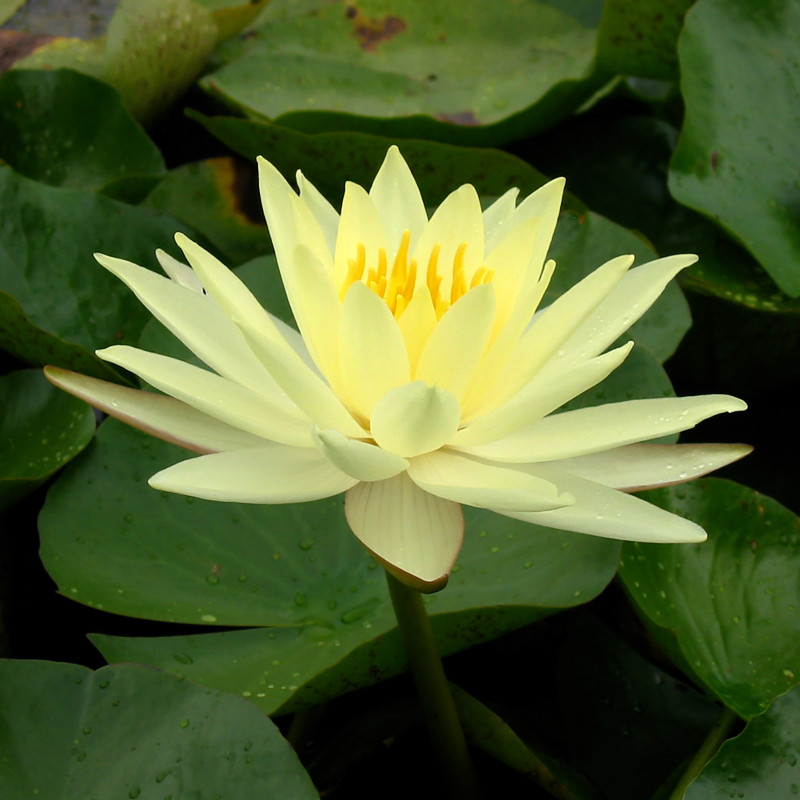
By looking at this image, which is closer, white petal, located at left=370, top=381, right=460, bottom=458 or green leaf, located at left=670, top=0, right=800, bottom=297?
white petal, located at left=370, top=381, right=460, bottom=458

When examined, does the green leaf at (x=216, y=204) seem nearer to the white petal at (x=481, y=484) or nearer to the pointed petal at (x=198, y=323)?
the pointed petal at (x=198, y=323)

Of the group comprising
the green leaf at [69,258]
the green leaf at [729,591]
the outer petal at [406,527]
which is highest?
the outer petal at [406,527]

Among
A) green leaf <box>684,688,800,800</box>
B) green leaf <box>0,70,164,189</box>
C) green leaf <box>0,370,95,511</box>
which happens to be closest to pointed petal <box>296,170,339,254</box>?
green leaf <box>0,370,95,511</box>

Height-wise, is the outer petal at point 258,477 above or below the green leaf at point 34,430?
above

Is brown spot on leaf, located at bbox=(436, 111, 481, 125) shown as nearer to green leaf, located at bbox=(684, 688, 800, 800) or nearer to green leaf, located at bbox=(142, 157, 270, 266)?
green leaf, located at bbox=(142, 157, 270, 266)

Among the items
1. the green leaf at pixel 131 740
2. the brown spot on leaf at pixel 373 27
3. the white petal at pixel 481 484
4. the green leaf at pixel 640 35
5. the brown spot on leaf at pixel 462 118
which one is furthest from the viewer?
the brown spot on leaf at pixel 373 27

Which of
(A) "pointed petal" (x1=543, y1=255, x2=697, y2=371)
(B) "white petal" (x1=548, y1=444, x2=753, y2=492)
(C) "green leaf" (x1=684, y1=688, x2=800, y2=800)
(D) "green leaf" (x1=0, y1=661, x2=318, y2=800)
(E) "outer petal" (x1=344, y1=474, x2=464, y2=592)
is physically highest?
(A) "pointed petal" (x1=543, y1=255, x2=697, y2=371)

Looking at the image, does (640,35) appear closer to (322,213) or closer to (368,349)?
(322,213)

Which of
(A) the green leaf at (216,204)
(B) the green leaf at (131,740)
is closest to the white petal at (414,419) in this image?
(B) the green leaf at (131,740)
